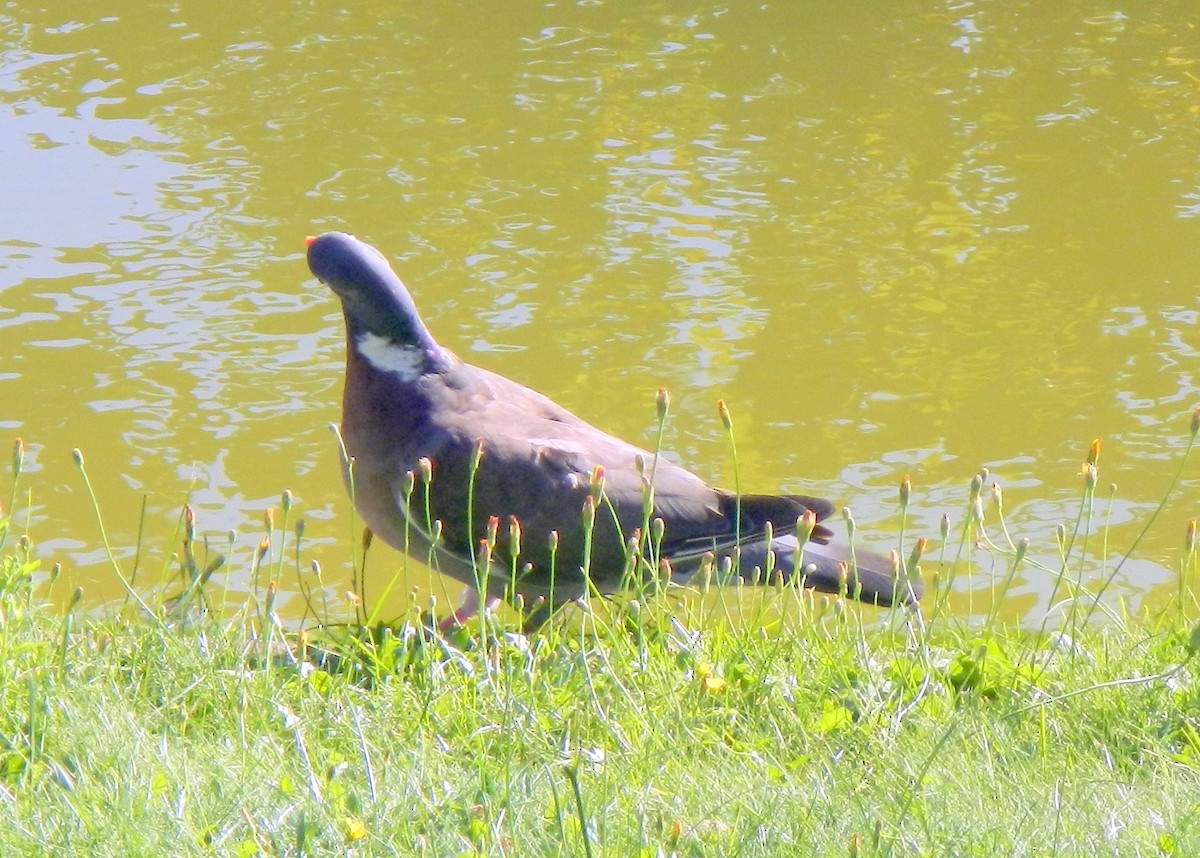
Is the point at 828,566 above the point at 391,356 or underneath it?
underneath

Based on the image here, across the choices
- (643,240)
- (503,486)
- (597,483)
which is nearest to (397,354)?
(503,486)

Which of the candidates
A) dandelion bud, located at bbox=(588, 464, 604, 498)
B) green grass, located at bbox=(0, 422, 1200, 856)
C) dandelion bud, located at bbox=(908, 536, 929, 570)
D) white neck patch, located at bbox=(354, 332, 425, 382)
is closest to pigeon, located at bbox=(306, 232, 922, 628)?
white neck patch, located at bbox=(354, 332, 425, 382)

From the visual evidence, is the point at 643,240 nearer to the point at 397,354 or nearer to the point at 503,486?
the point at 397,354

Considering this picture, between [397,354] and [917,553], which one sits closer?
[917,553]

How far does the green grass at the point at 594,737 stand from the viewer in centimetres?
251

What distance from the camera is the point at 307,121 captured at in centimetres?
816

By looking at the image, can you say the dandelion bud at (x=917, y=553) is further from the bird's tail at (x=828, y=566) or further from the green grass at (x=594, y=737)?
the bird's tail at (x=828, y=566)

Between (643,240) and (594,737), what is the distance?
4.09 m

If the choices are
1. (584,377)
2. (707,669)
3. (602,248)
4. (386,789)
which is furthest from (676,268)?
(386,789)

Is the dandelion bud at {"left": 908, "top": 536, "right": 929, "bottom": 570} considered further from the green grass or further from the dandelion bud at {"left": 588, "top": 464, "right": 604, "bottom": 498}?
the dandelion bud at {"left": 588, "top": 464, "right": 604, "bottom": 498}

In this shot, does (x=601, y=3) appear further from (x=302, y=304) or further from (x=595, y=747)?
(x=595, y=747)

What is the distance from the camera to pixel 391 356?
4.69 meters

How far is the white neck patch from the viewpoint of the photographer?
4.64m

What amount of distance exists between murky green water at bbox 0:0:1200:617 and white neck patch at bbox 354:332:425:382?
2.11ft
